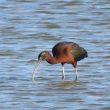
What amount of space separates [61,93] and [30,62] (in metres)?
2.48

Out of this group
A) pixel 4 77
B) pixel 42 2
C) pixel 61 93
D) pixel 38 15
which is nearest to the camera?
pixel 61 93

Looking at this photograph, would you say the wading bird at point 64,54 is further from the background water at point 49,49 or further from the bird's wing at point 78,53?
the background water at point 49,49

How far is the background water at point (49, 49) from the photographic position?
1413 cm

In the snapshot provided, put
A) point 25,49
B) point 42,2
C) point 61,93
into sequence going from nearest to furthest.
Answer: point 61,93
point 25,49
point 42,2

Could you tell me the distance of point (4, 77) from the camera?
621 inches

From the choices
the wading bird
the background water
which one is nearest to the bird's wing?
the wading bird

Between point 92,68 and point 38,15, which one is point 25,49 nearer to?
point 92,68

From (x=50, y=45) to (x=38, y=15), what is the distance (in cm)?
405

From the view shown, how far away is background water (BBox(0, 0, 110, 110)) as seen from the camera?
46.4 ft

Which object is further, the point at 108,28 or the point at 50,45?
the point at 108,28

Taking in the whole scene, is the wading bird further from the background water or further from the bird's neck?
the background water

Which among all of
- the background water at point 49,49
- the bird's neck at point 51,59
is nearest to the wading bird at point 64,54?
the bird's neck at point 51,59

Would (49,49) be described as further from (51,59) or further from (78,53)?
(51,59)

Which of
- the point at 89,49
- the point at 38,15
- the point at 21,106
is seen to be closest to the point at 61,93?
the point at 21,106
